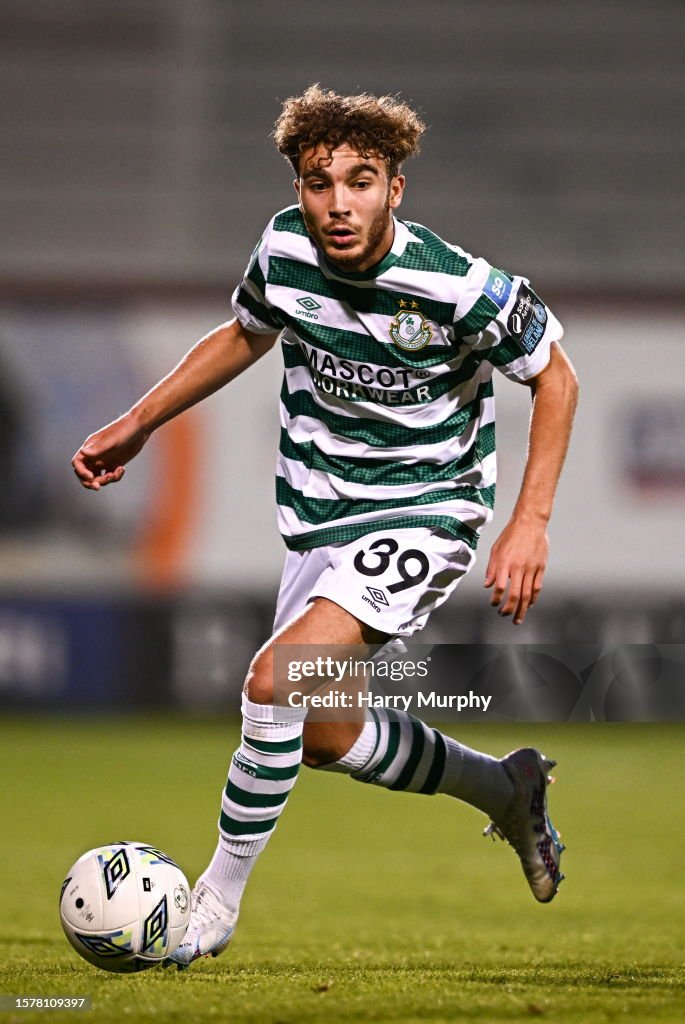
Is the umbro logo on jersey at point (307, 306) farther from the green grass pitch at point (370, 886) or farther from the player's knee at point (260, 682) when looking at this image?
the green grass pitch at point (370, 886)

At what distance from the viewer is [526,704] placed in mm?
8977

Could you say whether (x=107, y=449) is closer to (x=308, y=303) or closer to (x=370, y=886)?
(x=308, y=303)

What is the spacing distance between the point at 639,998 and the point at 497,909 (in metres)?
2.40

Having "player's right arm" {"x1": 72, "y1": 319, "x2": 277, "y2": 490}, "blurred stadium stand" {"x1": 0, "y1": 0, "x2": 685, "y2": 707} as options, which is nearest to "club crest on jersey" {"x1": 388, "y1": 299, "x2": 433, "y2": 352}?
"player's right arm" {"x1": 72, "y1": 319, "x2": 277, "y2": 490}

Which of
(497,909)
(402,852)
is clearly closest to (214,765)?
(402,852)

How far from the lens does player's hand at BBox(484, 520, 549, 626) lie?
11.3 feet

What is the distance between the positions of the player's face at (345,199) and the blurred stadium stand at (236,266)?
6.11 metres

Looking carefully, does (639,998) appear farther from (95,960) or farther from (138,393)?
(138,393)

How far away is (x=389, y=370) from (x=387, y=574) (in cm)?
51

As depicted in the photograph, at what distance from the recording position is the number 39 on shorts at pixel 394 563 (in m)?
3.77

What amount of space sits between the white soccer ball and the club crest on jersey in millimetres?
1414

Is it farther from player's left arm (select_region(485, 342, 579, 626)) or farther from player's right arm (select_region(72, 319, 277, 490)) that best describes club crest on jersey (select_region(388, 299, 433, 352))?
player's right arm (select_region(72, 319, 277, 490))

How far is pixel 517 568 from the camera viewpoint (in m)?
3.45

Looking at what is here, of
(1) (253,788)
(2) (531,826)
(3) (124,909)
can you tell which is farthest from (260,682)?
(2) (531,826)
